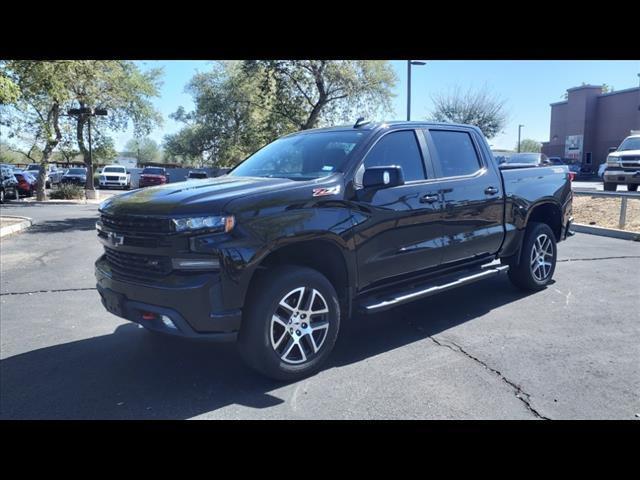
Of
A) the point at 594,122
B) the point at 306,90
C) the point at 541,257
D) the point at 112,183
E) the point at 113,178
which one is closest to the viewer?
the point at 541,257

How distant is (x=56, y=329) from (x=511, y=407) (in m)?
4.45

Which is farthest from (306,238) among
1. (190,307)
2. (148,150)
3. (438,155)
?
(148,150)

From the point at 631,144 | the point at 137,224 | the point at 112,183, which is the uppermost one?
the point at 631,144

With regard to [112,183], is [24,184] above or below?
above

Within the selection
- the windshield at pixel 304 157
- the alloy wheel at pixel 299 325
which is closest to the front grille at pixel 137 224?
the alloy wheel at pixel 299 325

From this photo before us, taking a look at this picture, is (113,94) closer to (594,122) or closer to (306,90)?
(306,90)

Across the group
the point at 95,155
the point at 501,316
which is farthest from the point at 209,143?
the point at 501,316

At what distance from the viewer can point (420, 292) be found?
15.5 feet

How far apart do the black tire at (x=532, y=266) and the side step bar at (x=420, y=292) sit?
0.57 meters

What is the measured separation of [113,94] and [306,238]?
935 inches

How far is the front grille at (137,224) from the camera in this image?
11.6ft

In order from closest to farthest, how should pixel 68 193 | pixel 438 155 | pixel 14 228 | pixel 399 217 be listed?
1. pixel 399 217
2. pixel 438 155
3. pixel 14 228
4. pixel 68 193

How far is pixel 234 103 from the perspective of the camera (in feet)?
124

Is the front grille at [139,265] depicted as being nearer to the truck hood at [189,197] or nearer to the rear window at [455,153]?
the truck hood at [189,197]
